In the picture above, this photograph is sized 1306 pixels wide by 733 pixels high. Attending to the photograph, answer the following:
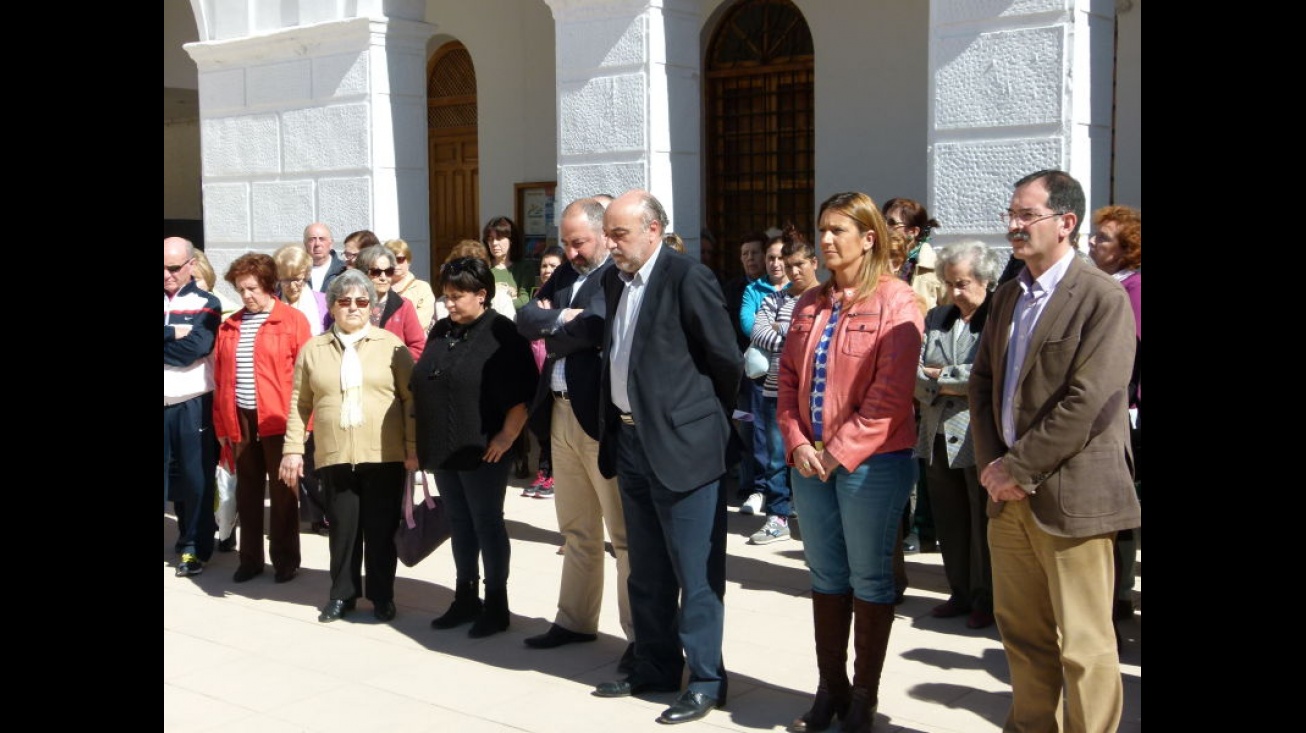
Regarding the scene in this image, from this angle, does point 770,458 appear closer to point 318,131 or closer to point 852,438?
point 852,438

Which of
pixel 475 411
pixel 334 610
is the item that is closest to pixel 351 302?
pixel 475 411

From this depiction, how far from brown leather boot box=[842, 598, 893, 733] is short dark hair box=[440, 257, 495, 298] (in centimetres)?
229

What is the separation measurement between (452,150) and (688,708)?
10.5 m

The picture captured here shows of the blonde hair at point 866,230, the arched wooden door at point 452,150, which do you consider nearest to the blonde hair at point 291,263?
the blonde hair at point 866,230

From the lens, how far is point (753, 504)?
27.5ft

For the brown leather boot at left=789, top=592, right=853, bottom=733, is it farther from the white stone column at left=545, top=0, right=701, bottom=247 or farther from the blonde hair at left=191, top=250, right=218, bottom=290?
the white stone column at left=545, top=0, right=701, bottom=247

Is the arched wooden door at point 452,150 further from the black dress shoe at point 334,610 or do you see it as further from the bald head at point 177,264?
the black dress shoe at point 334,610

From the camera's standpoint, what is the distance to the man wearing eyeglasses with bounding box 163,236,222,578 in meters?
7.23

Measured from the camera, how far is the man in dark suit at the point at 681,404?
15.4ft

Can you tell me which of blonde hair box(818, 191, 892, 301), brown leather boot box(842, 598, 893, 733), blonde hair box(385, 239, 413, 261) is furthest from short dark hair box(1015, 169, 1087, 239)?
blonde hair box(385, 239, 413, 261)

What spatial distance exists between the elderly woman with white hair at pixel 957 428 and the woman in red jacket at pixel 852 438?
1.19m

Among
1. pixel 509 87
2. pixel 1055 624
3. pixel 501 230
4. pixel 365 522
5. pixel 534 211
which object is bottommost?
pixel 365 522
